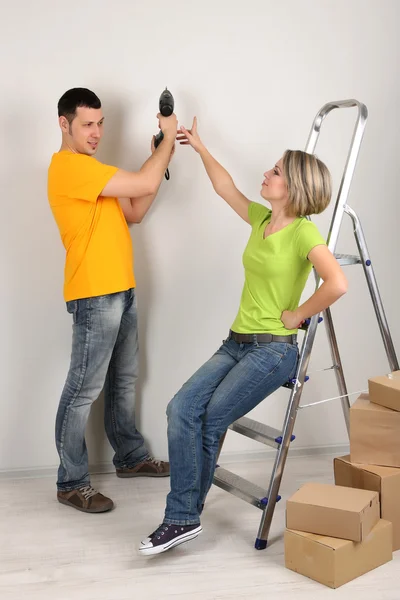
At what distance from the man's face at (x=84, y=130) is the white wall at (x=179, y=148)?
0.77 ft

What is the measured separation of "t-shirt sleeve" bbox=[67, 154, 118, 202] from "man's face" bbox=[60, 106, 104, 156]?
0.11 meters

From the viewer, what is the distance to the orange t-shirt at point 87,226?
9.52 ft

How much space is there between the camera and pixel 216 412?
2.63 metres

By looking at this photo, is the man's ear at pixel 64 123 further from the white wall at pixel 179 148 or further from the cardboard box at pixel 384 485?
the cardboard box at pixel 384 485

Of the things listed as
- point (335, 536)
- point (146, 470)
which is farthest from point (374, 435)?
point (146, 470)

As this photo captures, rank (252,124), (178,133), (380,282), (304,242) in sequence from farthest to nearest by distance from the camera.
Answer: (380,282)
(252,124)
(178,133)
(304,242)

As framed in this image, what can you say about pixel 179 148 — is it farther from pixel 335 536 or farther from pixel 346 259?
pixel 335 536

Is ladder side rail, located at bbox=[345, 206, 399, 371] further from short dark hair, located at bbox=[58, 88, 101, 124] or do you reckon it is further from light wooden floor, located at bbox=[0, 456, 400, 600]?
short dark hair, located at bbox=[58, 88, 101, 124]

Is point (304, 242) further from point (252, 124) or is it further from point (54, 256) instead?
point (54, 256)

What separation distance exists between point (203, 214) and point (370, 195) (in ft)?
2.69

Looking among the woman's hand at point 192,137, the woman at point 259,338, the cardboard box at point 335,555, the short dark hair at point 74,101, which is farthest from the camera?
the woman's hand at point 192,137

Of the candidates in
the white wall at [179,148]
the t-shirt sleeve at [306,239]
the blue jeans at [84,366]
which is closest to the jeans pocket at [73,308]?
the blue jeans at [84,366]

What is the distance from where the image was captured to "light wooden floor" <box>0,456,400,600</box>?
2406 mm

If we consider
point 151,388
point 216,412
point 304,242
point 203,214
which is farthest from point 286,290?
point 151,388
